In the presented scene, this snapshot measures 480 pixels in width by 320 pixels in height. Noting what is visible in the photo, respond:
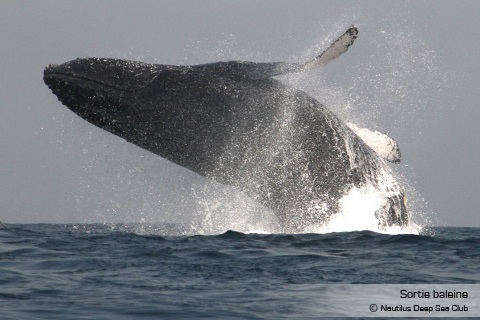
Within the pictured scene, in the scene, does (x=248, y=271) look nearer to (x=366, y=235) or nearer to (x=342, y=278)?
(x=342, y=278)

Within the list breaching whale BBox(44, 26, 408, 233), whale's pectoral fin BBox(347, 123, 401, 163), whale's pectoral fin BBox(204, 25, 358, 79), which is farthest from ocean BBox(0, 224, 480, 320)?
whale's pectoral fin BBox(204, 25, 358, 79)

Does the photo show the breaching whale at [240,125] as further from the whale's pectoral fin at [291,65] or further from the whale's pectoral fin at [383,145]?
the whale's pectoral fin at [383,145]

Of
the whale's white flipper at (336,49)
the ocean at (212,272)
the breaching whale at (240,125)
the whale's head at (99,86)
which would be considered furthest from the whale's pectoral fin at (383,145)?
the whale's head at (99,86)

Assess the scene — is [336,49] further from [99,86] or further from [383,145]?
[99,86]

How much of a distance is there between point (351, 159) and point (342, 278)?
15.3 ft

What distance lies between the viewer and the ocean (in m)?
6.80

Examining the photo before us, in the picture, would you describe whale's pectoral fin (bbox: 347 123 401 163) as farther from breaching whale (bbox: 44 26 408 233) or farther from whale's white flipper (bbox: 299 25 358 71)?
whale's white flipper (bbox: 299 25 358 71)

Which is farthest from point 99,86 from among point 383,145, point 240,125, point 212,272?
point 383,145

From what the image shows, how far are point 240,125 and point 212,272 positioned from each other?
399 centimetres

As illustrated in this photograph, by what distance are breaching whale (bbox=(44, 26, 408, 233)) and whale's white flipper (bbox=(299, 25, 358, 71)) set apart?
2 centimetres

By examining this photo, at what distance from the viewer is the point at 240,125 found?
40.3 ft

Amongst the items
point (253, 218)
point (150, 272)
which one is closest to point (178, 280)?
point (150, 272)

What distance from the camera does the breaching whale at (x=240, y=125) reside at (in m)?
11.9

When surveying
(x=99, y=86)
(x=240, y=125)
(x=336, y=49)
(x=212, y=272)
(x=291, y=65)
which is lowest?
(x=212, y=272)
